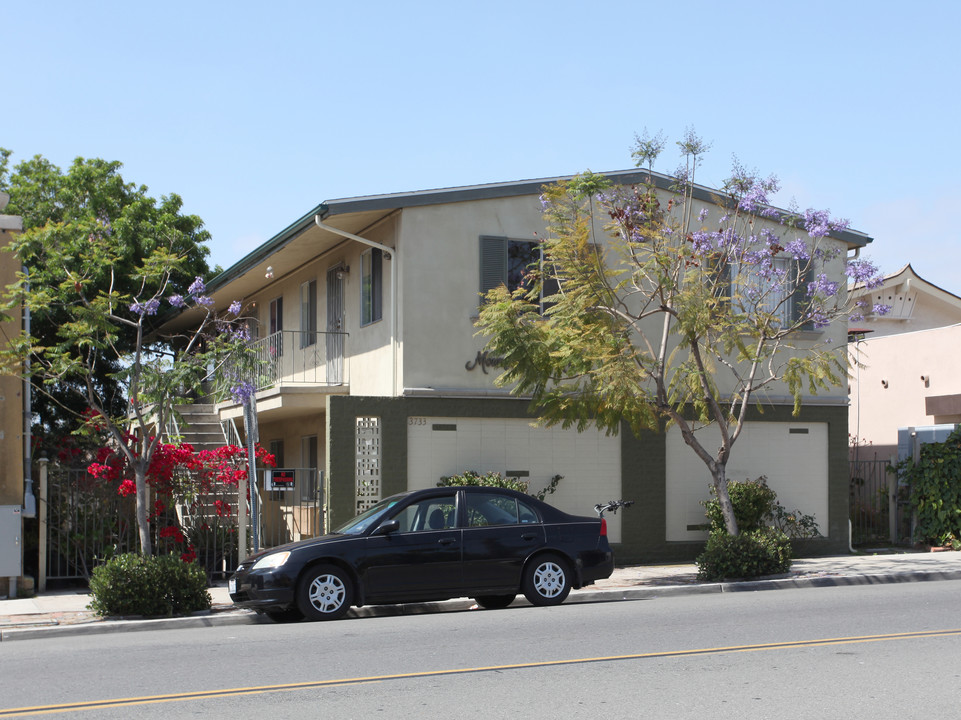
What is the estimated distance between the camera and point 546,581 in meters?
13.4

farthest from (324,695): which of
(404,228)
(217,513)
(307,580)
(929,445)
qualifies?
(929,445)

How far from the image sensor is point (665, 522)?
1920 centimetres

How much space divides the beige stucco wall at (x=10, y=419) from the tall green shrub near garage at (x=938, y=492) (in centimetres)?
1586

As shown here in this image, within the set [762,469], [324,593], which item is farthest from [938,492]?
[324,593]

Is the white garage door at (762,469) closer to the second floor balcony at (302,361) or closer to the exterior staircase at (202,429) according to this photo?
the second floor balcony at (302,361)

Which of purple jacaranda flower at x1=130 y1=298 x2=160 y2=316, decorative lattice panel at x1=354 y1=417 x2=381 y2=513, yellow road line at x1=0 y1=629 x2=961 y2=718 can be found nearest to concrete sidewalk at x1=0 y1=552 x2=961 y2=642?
decorative lattice panel at x1=354 y1=417 x2=381 y2=513

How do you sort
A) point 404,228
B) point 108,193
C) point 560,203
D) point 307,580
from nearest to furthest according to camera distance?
point 307,580, point 560,203, point 404,228, point 108,193

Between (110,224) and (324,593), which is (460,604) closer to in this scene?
(324,593)

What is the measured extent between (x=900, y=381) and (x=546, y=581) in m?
16.2

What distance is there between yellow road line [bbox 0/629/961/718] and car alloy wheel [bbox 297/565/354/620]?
3.95 meters

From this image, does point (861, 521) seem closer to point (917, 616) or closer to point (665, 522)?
point (665, 522)

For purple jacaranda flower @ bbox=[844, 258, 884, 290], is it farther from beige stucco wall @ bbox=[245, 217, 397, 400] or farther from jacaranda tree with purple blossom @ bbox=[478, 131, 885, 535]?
beige stucco wall @ bbox=[245, 217, 397, 400]

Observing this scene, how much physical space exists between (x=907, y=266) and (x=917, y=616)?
23450 millimetres

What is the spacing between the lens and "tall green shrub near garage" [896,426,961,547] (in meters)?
20.4
